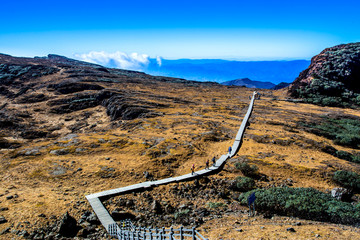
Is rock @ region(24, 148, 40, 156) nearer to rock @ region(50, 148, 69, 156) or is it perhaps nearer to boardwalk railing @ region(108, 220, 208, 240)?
rock @ region(50, 148, 69, 156)

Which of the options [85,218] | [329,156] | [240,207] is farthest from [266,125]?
[85,218]

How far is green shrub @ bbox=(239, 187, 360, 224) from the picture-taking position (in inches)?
545

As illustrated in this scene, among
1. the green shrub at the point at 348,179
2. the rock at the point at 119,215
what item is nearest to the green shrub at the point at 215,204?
the rock at the point at 119,215

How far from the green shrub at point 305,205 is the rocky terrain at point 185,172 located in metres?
0.07

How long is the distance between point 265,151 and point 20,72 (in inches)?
3948

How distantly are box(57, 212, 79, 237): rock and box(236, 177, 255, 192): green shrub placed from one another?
13.1 m

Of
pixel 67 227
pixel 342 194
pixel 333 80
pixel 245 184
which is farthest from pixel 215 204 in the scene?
pixel 333 80

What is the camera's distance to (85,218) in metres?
14.9

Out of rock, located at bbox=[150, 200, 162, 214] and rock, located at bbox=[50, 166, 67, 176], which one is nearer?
rock, located at bbox=[150, 200, 162, 214]

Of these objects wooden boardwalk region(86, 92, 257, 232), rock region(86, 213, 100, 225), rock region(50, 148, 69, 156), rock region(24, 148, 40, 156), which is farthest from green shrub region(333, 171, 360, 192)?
rock region(24, 148, 40, 156)

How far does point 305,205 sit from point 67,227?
51.4 feet

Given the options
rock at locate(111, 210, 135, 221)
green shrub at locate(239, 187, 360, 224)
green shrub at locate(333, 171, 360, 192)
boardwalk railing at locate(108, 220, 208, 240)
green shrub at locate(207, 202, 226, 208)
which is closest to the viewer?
boardwalk railing at locate(108, 220, 208, 240)

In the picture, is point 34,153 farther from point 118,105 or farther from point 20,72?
point 20,72

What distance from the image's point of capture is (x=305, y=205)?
14.8 metres
